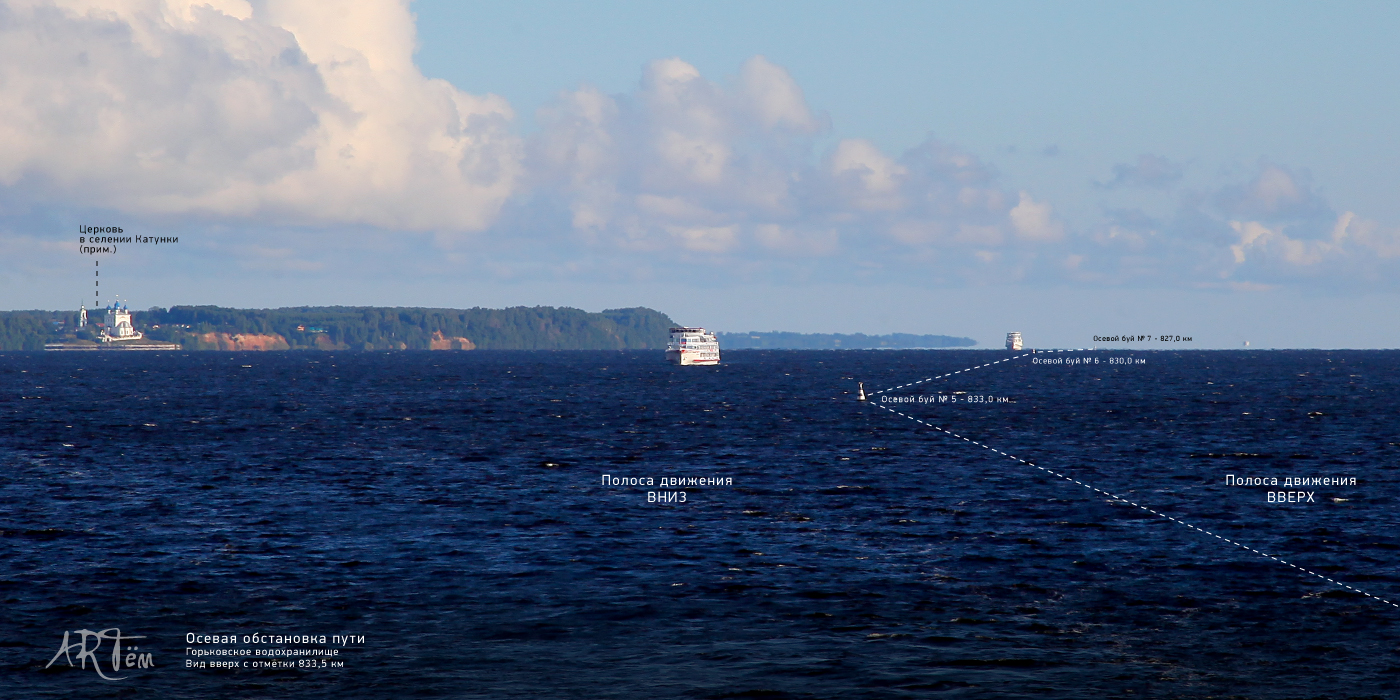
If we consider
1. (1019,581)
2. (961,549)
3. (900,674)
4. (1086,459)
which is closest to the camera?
(900,674)

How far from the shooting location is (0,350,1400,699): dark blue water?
1220 inches

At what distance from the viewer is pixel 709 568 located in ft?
144

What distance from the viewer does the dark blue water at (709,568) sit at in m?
31.0

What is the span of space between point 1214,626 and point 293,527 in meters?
36.2

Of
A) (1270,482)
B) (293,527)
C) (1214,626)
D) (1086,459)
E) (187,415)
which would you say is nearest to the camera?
(1214,626)

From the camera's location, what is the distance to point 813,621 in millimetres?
36250

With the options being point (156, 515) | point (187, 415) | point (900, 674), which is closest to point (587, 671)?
point (900, 674)

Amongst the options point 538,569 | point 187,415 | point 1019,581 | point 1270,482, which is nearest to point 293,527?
point 538,569

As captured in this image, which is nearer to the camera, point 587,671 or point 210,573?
point 587,671

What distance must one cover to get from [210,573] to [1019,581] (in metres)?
27.5

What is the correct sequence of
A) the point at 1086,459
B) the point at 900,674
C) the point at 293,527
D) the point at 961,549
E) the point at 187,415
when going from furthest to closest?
the point at 187,415
the point at 1086,459
the point at 293,527
the point at 961,549
the point at 900,674

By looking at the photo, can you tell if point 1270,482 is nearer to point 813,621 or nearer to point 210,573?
point 813,621

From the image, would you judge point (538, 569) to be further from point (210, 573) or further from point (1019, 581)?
point (1019, 581)

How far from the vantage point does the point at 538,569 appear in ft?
143
